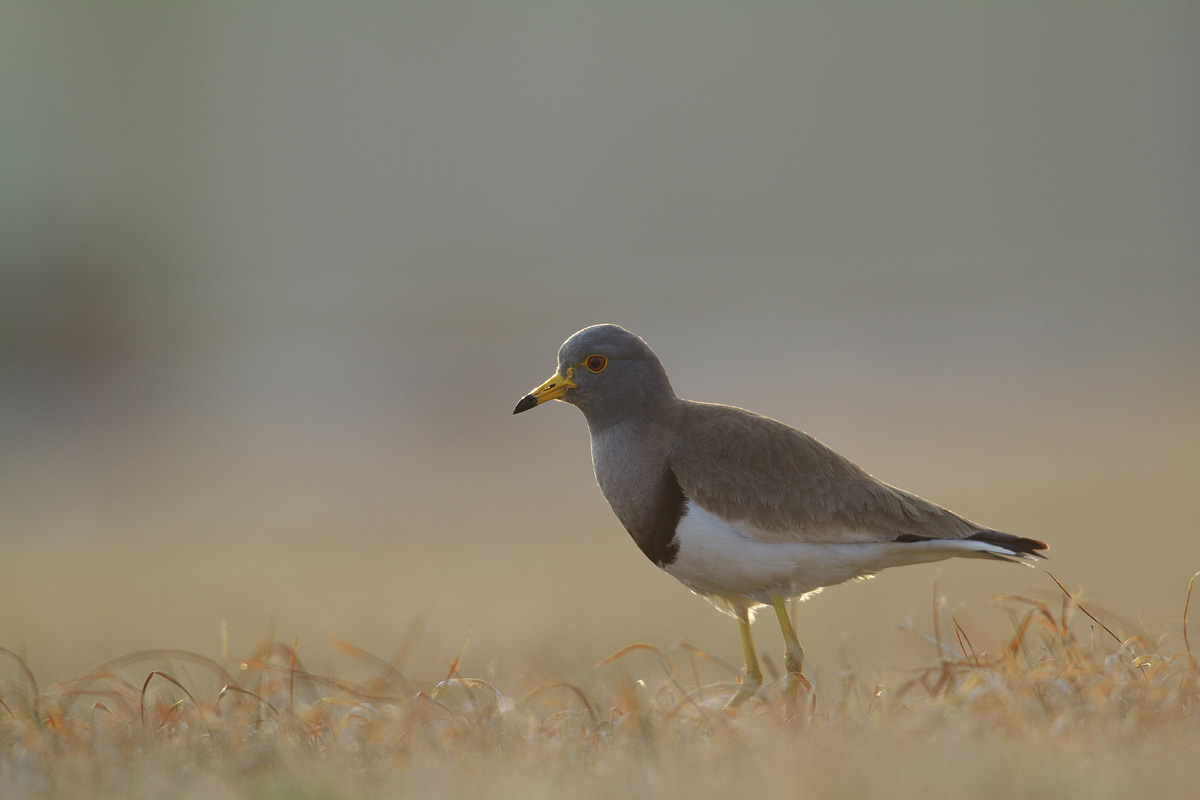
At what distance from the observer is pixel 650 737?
3.74 meters

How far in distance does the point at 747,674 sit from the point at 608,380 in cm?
172

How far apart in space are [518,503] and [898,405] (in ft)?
26.8

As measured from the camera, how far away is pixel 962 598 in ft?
40.9

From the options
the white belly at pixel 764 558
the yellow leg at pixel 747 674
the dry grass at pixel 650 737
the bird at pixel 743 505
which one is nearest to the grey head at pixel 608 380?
the bird at pixel 743 505

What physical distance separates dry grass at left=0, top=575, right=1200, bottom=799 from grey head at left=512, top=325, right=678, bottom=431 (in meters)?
1.46

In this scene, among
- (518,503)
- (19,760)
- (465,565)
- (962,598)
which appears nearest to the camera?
(19,760)

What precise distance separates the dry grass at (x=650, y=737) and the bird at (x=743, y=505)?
25.3 inches

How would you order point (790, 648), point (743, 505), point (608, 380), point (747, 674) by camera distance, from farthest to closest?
point (608, 380) → point (743, 505) → point (790, 648) → point (747, 674)

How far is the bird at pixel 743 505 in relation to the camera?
18.1 feet

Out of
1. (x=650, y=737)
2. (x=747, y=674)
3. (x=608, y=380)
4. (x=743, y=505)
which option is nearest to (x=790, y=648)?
(x=747, y=674)

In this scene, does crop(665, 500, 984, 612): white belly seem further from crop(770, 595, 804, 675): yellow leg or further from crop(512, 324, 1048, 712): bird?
crop(770, 595, 804, 675): yellow leg

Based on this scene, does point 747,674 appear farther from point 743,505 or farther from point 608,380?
point 608,380

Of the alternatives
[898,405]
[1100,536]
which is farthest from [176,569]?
[898,405]

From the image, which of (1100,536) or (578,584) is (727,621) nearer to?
(578,584)
